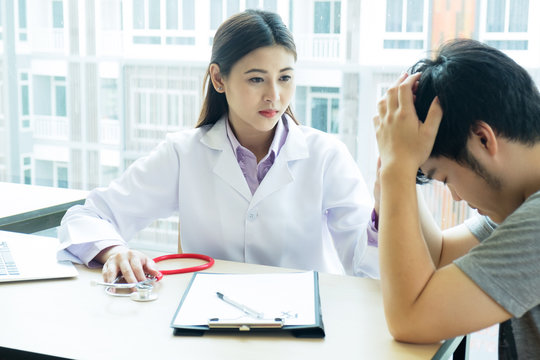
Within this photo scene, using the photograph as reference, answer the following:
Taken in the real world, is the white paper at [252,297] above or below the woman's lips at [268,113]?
below

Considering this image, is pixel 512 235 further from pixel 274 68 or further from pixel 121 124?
pixel 121 124

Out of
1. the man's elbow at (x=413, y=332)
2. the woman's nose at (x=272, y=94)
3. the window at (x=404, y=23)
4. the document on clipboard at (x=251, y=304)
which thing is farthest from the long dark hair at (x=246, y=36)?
the window at (x=404, y=23)

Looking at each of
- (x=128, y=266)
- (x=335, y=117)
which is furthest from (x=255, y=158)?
(x=335, y=117)

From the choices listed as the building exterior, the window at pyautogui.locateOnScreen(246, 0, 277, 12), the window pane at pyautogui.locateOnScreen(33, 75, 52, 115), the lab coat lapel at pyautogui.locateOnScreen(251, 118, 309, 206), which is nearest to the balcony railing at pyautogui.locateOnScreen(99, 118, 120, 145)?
the building exterior

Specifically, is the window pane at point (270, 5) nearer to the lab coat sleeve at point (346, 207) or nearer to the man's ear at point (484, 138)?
the lab coat sleeve at point (346, 207)

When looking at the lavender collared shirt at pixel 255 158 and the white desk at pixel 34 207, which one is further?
the white desk at pixel 34 207

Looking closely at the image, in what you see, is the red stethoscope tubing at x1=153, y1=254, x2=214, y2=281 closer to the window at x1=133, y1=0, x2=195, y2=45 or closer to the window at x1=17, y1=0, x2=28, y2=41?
the window at x1=133, y1=0, x2=195, y2=45

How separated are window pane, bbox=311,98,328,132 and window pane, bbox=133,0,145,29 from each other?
0.98 meters

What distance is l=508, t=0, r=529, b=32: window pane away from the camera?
2270 millimetres

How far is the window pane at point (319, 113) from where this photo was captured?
2708 mm

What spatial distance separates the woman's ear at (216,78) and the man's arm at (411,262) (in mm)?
692

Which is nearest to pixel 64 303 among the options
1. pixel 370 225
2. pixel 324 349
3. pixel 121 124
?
pixel 324 349

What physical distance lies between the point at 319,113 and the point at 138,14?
3.47 feet

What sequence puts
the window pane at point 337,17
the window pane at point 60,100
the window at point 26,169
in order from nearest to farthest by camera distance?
the window pane at point 337,17, the window pane at point 60,100, the window at point 26,169
